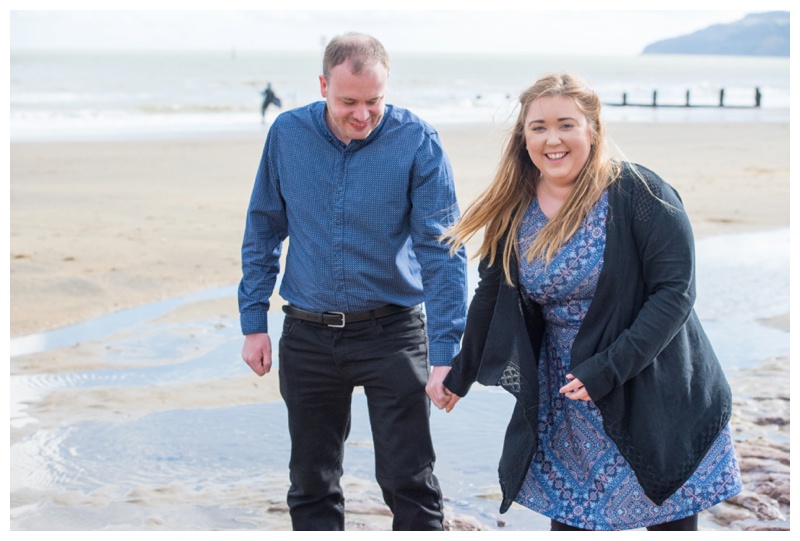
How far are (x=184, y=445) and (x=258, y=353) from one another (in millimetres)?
1657

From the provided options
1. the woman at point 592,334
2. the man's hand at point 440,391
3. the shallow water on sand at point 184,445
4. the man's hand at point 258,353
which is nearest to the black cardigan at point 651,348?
the woman at point 592,334

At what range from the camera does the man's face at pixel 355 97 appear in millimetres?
3318

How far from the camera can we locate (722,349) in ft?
22.7

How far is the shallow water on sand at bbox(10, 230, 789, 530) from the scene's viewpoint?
4.38m

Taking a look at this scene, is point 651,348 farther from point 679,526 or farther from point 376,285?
point 376,285

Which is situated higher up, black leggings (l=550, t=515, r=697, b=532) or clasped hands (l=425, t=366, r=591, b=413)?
clasped hands (l=425, t=366, r=591, b=413)

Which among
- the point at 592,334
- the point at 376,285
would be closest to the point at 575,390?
the point at 592,334

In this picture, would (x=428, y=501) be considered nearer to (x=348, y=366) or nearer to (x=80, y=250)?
(x=348, y=366)

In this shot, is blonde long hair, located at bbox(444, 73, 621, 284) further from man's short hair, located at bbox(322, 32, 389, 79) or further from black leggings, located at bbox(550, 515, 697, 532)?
black leggings, located at bbox(550, 515, 697, 532)

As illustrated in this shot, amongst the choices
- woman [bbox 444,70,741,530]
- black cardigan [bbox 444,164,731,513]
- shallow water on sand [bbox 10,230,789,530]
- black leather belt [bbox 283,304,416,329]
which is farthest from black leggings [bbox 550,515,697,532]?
shallow water on sand [bbox 10,230,789,530]

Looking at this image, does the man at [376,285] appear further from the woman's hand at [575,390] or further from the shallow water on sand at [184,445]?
the shallow water on sand at [184,445]

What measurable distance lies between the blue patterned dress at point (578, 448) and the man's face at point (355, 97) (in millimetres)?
666

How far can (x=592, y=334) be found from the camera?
9.46 ft

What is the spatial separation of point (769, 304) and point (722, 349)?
143cm
